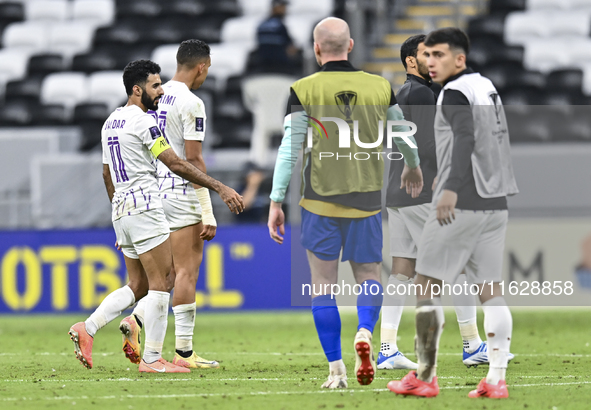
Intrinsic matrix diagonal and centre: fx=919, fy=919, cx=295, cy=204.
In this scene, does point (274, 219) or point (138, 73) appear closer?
point (274, 219)

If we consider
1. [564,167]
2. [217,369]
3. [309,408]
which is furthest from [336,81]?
[564,167]

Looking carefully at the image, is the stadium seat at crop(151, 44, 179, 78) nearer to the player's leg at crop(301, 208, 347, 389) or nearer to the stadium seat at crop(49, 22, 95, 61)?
the stadium seat at crop(49, 22, 95, 61)

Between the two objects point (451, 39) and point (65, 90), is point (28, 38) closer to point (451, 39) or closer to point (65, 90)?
point (65, 90)

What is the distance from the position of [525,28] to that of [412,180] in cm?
1000

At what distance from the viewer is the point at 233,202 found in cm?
594

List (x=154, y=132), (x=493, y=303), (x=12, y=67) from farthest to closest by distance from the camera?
(x=12, y=67)
(x=154, y=132)
(x=493, y=303)

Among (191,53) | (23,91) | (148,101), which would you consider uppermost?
(191,53)

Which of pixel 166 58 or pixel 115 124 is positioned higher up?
pixel 166 58

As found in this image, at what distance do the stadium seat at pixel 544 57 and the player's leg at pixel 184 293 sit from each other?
9460 mm

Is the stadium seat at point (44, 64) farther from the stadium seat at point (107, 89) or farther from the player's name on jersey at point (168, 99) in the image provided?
the player's name on jersey at point (168, 99)

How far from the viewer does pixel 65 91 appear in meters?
15.7

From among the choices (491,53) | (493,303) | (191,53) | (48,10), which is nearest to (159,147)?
(191,53)

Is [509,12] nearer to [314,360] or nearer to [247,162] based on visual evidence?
[247,162]

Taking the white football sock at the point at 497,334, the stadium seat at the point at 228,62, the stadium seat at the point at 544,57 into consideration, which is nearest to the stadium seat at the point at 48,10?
the stadium seat at the point at 228,62
